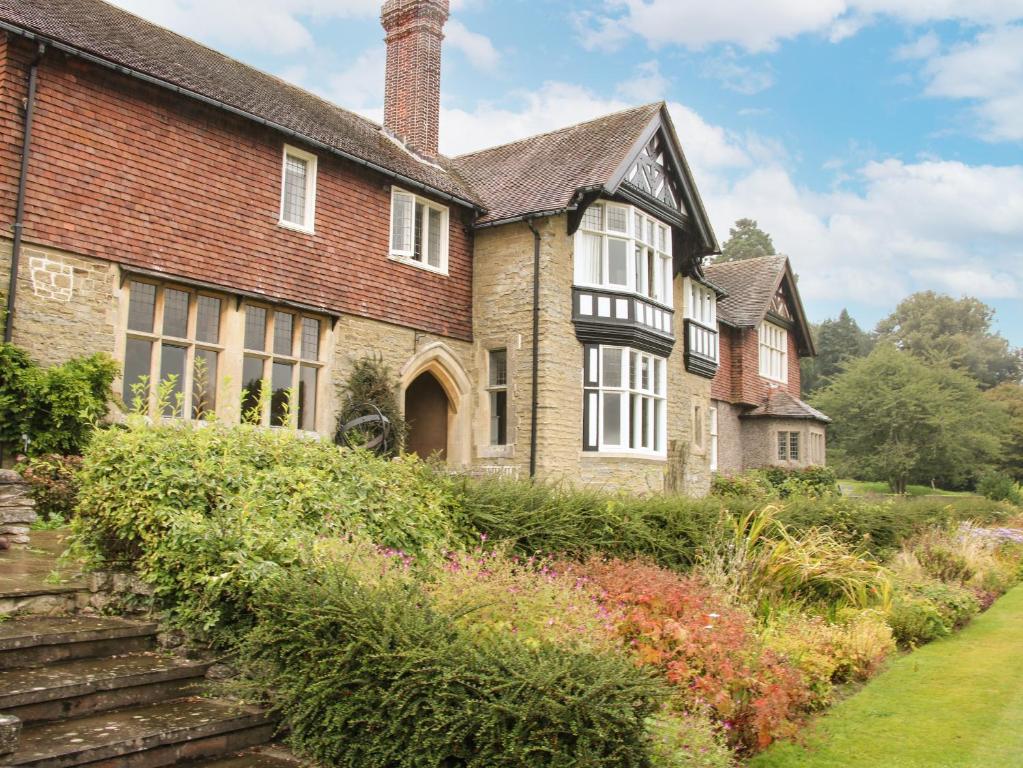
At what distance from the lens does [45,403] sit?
35.0 ft

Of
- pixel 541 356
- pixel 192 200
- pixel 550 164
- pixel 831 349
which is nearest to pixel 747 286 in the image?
pixel 550 164

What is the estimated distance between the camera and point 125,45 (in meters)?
13.1

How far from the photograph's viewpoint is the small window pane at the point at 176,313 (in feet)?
42.4

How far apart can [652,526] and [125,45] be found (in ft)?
35.1

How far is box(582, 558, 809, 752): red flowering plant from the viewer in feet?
20.5

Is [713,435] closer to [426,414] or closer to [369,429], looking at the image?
[426,414]

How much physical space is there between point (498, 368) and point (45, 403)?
931 cm

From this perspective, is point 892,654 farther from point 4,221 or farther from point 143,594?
point 4,221

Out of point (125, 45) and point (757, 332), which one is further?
point (757, 332)

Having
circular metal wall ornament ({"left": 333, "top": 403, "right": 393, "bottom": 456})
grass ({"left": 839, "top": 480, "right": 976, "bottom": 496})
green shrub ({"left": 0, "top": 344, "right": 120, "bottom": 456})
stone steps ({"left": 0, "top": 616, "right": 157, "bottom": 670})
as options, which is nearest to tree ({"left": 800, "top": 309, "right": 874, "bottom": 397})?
grass ({"left": 839, "top": 480, "right": 976, "bottom": 496})

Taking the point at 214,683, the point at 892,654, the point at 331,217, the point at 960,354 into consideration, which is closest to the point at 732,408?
the point at 331,217

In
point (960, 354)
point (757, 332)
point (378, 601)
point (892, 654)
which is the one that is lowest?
point (892, 654)

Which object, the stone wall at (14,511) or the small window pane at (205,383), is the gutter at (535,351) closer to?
the small window pane at (205,383)

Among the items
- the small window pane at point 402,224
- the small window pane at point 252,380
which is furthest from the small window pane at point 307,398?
the small window pane at point 402,224
